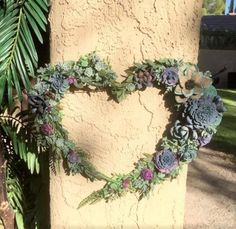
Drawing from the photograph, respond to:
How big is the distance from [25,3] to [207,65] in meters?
16.0

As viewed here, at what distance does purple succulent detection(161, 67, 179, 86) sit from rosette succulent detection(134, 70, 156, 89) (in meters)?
0.06

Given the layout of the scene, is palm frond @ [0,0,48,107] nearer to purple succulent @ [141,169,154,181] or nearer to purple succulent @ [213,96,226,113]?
purple succulent @ [141,169,154,181]

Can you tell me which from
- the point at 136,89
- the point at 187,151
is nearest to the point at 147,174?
the point at 187,151

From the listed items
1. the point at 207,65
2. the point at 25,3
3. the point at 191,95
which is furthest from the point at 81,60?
the point at 207,65

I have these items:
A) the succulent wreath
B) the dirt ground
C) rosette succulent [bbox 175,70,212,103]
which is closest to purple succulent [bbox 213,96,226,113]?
the succulent wreath

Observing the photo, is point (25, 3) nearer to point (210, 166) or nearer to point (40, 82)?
→ point (40, 82)

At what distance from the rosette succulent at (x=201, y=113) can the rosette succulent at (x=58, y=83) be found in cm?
71

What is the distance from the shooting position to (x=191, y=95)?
114 inches

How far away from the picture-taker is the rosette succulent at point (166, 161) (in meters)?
2.99

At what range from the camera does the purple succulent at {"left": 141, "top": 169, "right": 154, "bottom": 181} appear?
304 cm

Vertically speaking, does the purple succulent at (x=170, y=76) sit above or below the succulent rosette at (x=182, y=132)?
above

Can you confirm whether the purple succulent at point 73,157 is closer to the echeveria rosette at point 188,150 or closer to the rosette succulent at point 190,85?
the echeveria rosette at point 188,150

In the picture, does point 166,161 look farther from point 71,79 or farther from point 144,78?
point 71,79

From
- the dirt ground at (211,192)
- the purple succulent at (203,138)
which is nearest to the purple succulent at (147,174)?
the purple succulent at (203,138)
